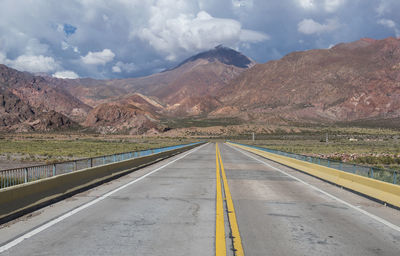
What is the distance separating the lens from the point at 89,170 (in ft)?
42.3

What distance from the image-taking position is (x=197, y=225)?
7559 mm

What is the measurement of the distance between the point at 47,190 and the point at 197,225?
464 centimetres

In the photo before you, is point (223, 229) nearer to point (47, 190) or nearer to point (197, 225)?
point (197, 225)

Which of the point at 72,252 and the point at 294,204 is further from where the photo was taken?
the point at 294,204

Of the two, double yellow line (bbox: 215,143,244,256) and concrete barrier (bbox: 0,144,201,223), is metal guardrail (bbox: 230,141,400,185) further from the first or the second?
concrete barrier (bbox: 0,144,201,223)

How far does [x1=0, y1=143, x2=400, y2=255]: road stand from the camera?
604 centimetres

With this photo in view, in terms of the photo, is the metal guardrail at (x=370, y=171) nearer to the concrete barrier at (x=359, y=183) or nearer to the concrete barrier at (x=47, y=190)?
the concrete barrier at (x=359, y=183)

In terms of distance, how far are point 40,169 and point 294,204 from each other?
7394mm

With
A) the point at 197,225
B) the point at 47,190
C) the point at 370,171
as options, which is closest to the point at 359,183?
the point at 370,171

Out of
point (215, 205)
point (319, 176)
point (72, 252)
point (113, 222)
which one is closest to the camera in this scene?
point (72, 252)

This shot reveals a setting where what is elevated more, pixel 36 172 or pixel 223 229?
pixel 36 172

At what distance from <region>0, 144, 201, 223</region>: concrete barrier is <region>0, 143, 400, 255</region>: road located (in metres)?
0.29

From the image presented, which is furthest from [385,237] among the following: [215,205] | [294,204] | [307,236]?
[215,205]

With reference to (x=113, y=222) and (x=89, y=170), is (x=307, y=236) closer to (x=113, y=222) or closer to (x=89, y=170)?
(x=113, y=222)
